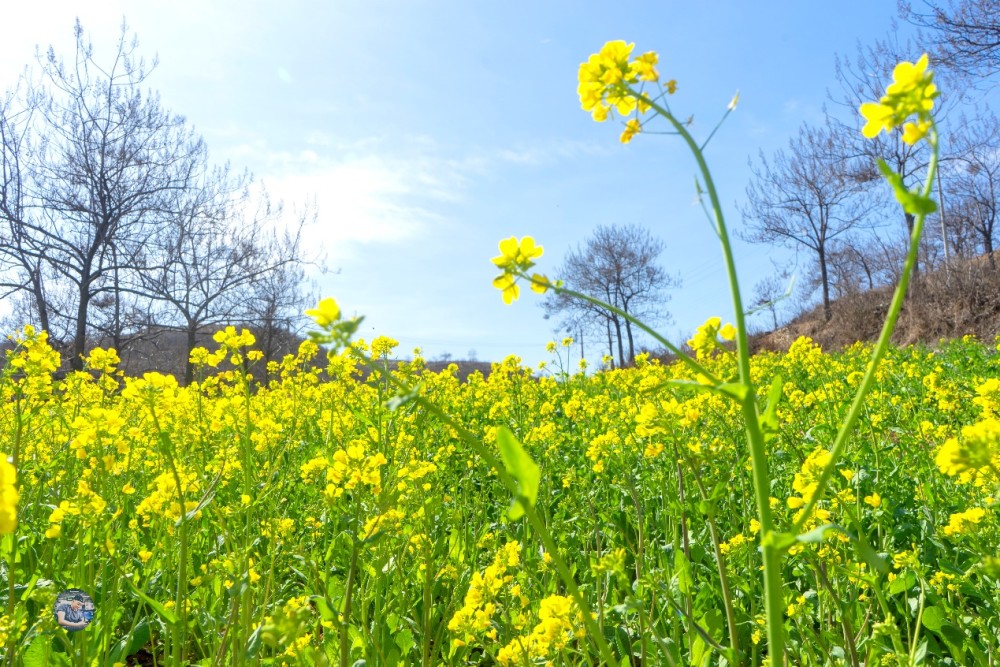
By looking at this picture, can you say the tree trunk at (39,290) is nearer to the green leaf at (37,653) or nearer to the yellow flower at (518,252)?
the green leaf at (37,653)

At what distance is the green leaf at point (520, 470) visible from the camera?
73 centimetres

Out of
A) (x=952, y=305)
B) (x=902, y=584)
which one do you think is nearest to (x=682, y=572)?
(x=902, y=584)

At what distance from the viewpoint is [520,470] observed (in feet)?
2.44

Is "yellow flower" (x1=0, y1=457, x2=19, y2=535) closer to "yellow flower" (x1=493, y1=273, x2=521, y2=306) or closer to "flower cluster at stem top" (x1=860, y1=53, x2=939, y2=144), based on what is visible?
"yellow flower" (x1=493, y1=273, x2=521, y2=306)

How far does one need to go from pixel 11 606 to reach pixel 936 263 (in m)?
19.3

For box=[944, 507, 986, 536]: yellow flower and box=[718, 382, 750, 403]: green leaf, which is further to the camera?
box=[944, 507, 986, 536]: yellow flower

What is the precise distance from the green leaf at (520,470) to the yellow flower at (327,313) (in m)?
0.31

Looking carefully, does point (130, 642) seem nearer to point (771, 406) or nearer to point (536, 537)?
point (536, 537)

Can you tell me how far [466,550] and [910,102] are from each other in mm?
2110

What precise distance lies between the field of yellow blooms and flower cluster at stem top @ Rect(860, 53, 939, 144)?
0.41 m

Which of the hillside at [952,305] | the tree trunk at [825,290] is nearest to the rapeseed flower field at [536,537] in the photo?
the hillside at [952,305]

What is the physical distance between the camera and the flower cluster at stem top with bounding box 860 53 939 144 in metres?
0.73

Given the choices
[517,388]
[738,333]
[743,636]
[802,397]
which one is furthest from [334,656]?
[517,388]

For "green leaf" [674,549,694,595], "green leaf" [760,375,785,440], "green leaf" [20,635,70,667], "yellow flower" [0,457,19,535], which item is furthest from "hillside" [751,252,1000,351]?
"yellow flower" [0,457,19,535]
